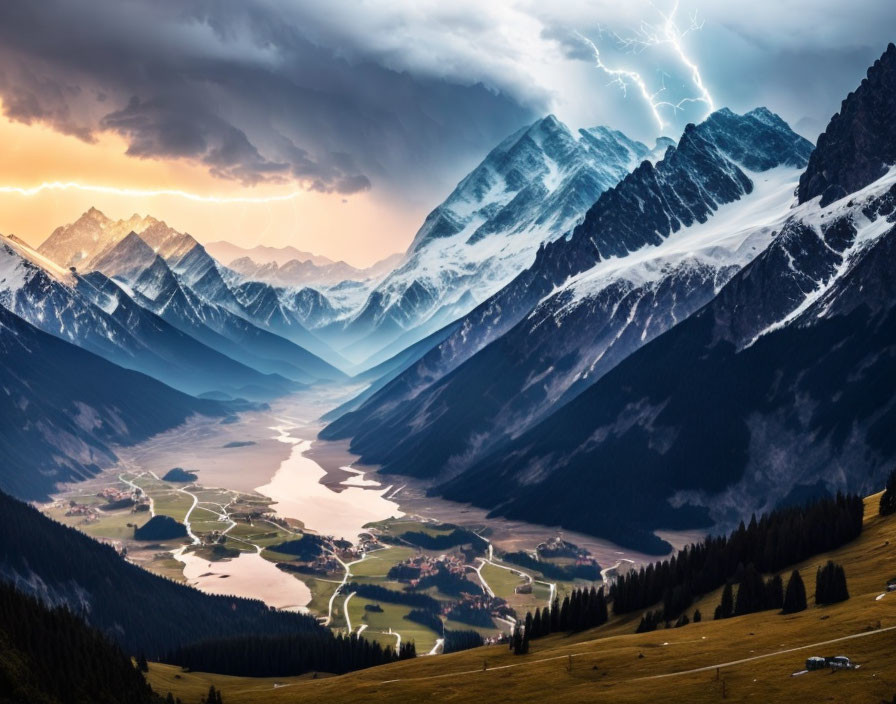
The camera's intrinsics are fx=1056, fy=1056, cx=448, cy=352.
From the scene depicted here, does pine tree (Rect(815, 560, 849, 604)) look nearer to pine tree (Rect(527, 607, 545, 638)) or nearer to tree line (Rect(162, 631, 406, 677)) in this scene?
pine tree (Rect(527, 607, 545, 638))

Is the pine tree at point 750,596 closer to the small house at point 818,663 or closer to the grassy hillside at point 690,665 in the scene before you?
the grassy hillside at point 690,665

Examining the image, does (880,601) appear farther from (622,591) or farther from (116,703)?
(116,703)

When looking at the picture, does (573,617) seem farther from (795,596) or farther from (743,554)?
(795,596)


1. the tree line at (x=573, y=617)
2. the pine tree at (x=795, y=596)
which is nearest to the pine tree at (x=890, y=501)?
the tree line at (x=573, y=617)

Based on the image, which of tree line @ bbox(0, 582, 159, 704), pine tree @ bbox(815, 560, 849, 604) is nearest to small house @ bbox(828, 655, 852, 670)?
pine tree @ bbox(815, 560, 849, 604)

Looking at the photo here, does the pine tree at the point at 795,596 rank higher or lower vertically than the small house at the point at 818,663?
higher

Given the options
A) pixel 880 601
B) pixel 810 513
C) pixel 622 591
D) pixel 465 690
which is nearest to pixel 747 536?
pixel 810 513

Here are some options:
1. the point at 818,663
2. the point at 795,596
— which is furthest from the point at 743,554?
the point at 818,663
